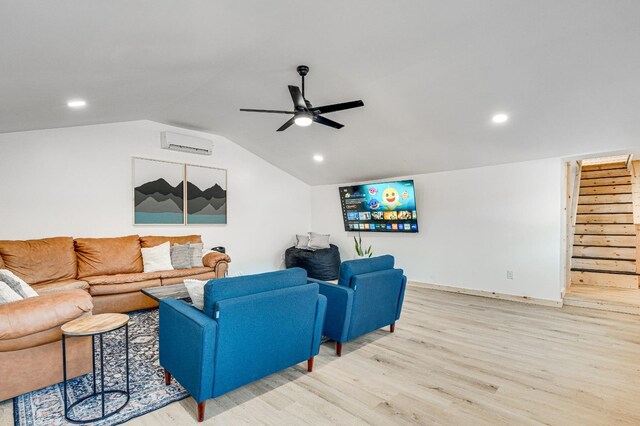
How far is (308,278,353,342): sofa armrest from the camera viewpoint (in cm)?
296

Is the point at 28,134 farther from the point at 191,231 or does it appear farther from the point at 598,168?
the point at 598,168

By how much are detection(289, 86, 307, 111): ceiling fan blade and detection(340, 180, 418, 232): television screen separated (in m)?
3.22

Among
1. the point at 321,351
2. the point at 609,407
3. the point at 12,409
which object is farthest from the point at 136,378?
the point at 609,407

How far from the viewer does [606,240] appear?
5676 mm

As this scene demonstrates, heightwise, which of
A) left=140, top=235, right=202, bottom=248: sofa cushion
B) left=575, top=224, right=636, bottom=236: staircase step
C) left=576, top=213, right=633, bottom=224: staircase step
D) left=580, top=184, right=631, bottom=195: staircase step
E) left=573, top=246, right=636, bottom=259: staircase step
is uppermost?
left=580, top=184, right=631, bottom=195: staircase step

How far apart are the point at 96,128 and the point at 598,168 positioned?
9008mm

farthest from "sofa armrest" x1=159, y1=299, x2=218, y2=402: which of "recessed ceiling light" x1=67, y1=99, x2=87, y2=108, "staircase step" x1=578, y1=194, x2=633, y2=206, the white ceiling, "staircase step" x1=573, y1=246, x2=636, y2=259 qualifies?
"staircase step" x1=578, y1=194, x2=633, y2=206

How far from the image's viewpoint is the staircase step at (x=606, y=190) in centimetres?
586

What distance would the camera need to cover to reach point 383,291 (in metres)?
3.34

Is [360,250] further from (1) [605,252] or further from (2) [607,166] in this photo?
(2) [607,166]

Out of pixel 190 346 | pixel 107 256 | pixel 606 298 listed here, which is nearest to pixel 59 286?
pixel 107 256

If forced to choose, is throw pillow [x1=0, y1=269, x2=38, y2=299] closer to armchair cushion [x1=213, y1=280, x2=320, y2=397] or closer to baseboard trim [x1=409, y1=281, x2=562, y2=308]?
armchair cushion [x1=213, y1=280, x2=320, y2=397]

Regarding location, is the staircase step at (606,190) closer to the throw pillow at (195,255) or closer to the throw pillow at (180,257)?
the throw pillow at (195,255)

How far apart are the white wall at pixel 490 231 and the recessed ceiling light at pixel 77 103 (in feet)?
16.9
